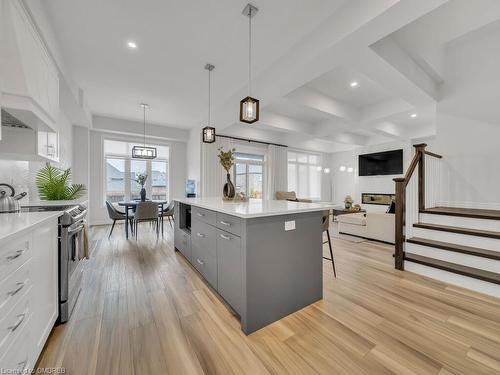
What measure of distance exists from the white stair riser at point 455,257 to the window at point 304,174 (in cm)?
612

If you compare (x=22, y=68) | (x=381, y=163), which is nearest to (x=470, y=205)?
(x=381, y=163)

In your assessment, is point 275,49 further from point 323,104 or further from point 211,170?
point 211,170

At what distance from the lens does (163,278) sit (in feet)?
8.43

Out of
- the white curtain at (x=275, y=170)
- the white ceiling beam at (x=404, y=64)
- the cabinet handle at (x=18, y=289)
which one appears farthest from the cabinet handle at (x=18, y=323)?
the white curtain at (x=275, y=170)

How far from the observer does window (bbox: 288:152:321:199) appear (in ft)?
29.7

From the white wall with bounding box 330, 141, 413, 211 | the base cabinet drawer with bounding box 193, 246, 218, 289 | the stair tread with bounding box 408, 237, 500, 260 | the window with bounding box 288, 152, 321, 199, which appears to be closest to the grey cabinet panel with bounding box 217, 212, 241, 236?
the base cabinet drawer with bounding box 193, 246, 218, 289

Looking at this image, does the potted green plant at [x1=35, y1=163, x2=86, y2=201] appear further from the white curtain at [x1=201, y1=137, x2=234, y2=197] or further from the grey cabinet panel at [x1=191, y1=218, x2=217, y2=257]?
the white curtain at [x1=201, y1=137, x2=234, y2=197]

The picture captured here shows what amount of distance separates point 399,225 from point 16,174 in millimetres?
5106

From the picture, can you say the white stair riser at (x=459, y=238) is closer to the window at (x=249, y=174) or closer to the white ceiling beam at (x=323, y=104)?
the white ceiling beam at (x=323, y=104)

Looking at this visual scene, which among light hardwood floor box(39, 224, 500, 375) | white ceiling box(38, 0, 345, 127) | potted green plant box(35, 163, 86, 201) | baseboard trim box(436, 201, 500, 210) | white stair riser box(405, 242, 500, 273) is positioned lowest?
light hardwood floor box(39, 224, 500, 375)

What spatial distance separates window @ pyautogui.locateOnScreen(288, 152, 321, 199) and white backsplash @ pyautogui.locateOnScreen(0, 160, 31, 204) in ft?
→ 25.2

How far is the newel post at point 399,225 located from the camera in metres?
2.88

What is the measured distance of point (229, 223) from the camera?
1.82 metres

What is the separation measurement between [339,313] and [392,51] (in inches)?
124
